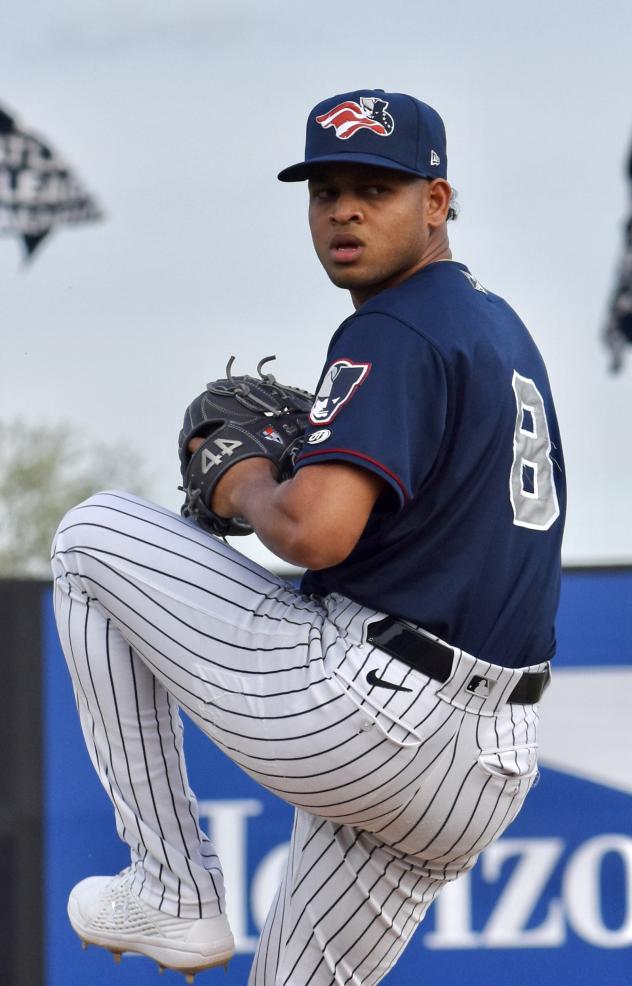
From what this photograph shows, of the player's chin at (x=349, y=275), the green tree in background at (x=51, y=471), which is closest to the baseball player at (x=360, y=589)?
the player's chin at (x=349, y=275)

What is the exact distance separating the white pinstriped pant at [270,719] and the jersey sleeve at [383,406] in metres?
0.26

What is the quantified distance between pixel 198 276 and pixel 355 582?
216 centimetres

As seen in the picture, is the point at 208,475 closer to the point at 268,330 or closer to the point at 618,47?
the point at 268,330

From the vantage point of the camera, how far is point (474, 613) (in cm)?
199

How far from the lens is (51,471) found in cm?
395

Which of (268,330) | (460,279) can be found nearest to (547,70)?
(268,330)

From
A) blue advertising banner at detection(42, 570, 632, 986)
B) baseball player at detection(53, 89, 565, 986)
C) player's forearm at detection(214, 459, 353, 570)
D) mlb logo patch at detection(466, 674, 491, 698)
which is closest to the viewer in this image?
player's forearm at detection(214, 459, 353, 570)

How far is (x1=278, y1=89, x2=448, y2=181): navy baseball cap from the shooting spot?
77.3 inches

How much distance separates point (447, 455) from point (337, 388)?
182 mm

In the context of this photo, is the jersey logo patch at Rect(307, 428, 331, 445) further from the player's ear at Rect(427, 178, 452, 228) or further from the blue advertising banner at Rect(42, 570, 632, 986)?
the blue advertising banner at Rect(42, 570, 632, 986)

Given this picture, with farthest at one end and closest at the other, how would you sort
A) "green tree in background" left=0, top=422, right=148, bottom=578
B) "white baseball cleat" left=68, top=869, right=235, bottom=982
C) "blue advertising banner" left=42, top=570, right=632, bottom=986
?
"green tree in background" left=0, top=422, right=148, bottom=578, "blue advertising banner" left=42, top=570, right=632, bottom=986, "white baseball cleat" left=68, top=869, right=235, bottom=982

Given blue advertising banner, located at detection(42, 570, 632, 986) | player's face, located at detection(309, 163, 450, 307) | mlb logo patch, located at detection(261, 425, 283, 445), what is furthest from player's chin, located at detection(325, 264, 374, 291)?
blue advertising banner, located at detection(42, 570, 632, 986)

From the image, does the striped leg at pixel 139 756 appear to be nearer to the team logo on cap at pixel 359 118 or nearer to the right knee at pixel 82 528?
the right knee at pixel 82 528

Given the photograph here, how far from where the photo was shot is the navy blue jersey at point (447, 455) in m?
1.84
